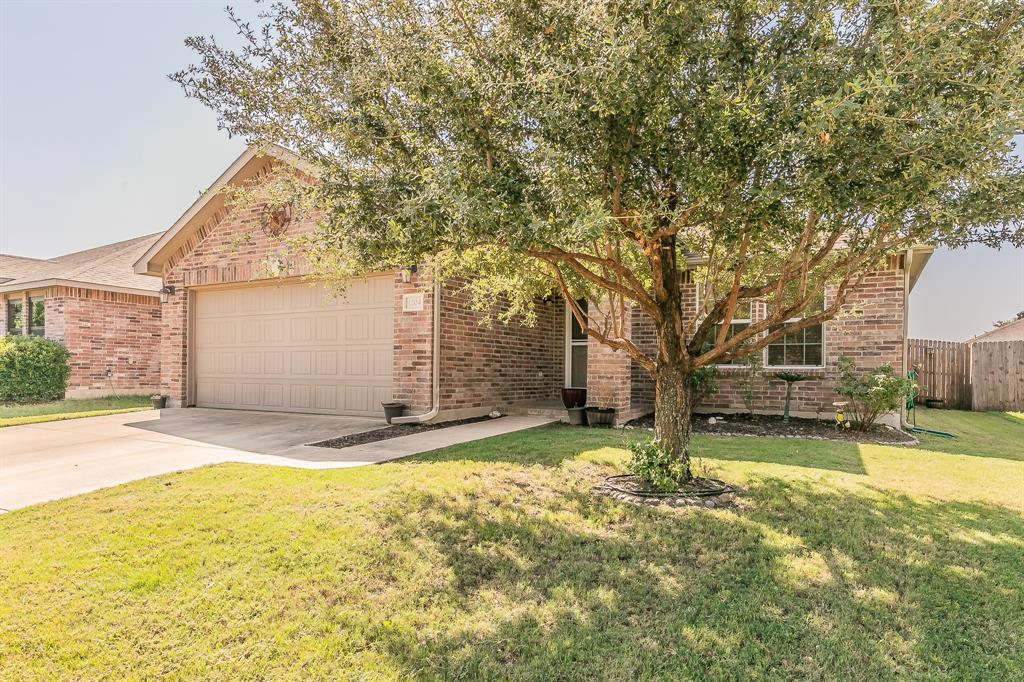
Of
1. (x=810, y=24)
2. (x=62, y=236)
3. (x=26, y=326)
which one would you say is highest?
(x=62, y=236)

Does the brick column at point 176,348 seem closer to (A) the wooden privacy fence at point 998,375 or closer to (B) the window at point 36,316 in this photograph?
(B) the window at point 36,316

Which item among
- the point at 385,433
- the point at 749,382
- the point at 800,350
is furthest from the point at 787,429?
the point at 385,433

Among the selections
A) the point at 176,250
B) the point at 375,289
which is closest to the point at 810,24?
the point at 375,289

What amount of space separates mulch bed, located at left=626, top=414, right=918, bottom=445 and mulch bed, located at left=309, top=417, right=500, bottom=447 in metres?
3.09

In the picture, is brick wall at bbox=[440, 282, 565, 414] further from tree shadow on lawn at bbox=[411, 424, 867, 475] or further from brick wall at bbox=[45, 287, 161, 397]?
brick wall at bbox=[45, 287, 161, 397]

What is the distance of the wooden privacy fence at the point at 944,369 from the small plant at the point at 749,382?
6871mm

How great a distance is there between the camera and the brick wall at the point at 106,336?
1446 cm

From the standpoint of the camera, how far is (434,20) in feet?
14.4

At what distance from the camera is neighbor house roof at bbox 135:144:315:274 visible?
35.0 feet

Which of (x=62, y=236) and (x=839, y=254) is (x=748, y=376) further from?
(x=62, y=236)

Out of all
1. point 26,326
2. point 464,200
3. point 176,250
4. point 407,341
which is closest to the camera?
point 464,200

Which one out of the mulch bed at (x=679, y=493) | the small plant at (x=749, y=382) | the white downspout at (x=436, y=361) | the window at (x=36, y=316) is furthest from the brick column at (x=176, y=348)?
the small plant at (x=749, y=382)

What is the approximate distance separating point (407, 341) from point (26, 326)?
13039mm

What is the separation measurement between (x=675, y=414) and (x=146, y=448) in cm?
658
